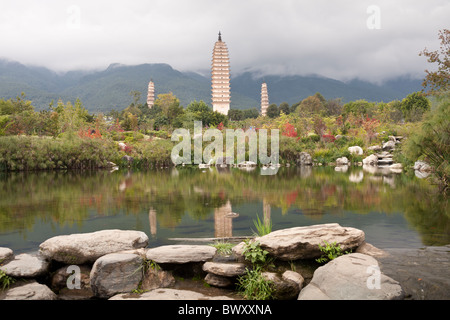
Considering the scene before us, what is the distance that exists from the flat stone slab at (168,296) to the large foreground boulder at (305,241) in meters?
0.79

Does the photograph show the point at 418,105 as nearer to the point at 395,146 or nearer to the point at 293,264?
the point at 395,146

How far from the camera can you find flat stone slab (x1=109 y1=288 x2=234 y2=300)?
12.7 feet

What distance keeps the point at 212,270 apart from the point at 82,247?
1.74m

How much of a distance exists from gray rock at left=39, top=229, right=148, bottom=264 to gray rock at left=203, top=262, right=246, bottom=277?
4.09 ft

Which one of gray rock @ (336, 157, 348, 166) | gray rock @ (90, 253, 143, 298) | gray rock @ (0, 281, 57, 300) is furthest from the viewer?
gray rock @ (336, 157, 348, 166)

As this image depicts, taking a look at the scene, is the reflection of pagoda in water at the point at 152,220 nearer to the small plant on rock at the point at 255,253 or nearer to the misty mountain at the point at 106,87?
the small plant on rock at the point at 255,253

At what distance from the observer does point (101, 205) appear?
965 cm

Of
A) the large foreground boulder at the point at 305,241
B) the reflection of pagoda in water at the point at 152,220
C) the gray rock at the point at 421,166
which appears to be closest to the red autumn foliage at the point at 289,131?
the gray rock at the point at 421,166

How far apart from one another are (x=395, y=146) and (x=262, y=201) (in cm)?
2142

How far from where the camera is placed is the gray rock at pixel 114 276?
418cm

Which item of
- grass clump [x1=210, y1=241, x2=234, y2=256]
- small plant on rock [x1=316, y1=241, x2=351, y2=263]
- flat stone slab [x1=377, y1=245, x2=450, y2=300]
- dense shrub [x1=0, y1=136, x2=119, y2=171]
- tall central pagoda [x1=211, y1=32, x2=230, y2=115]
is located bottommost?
flat stone slab [x1=377, y1=245, x2=450, y2=300]

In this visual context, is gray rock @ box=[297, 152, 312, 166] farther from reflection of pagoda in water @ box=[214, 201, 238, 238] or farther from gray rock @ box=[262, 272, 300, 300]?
gray rock @ box=[262, 272, 300, 300]

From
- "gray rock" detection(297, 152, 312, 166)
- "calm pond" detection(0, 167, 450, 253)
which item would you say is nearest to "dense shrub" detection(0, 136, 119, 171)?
"calm pond" detection(0, 167, 450, 253)
